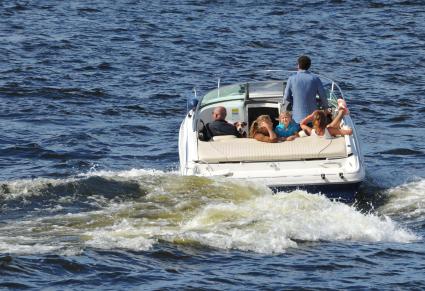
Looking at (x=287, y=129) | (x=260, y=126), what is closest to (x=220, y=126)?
(x=260, y=126)

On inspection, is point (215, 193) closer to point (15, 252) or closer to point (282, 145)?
point (282, 145)

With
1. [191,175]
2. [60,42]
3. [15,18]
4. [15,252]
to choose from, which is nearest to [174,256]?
[15,252]

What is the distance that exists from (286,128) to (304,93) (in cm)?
60

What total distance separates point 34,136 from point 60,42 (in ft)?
28.3

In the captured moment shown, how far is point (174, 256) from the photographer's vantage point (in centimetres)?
1187

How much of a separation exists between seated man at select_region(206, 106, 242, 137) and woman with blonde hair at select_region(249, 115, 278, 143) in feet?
1.00

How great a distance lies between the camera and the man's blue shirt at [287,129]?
1490cm

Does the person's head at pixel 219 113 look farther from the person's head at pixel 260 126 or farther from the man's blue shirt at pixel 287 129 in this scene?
the man's blue shirt at pixel 287 129

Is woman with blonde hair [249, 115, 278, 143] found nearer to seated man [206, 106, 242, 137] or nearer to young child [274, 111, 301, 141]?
young child [274, 111, 301, 141]

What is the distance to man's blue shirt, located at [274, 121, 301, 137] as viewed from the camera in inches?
587

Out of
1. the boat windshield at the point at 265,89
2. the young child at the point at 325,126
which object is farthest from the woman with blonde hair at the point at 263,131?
the boat windshield at the point at 265,89

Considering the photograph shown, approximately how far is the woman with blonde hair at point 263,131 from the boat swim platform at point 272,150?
0.13 m

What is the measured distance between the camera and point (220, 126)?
15.1 metres

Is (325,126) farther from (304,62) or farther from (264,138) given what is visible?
(304,62)
